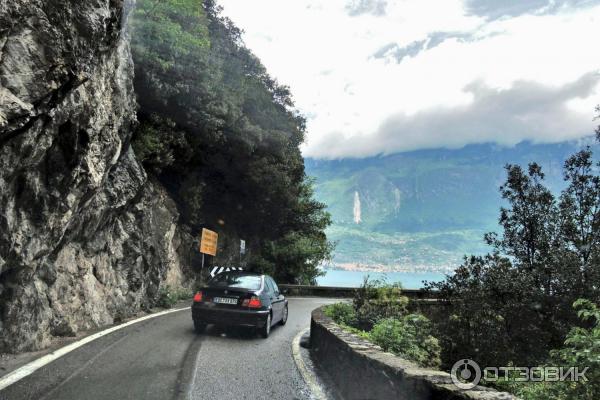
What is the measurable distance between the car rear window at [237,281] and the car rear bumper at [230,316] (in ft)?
1.91

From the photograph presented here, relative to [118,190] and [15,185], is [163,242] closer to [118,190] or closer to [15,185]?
[118,190]

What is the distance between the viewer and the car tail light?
9.52 metres

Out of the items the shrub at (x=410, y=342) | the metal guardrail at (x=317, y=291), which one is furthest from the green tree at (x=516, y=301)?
the metal guardrail at (x=317, y=291)

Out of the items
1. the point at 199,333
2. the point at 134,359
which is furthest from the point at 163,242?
the point at 134,359

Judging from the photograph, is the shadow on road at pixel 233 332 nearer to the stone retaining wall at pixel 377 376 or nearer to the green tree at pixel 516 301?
the stone retaining wall at pixel 377 376

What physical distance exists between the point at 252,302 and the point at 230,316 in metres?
0.54

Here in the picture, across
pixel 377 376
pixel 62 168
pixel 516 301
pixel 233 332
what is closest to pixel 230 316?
pixel 233 332

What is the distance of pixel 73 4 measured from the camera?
6.81 meters

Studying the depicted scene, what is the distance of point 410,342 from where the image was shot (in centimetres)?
712

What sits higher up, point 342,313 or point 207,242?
point 207,242

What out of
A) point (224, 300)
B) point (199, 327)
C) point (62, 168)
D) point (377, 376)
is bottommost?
point (199, 327)

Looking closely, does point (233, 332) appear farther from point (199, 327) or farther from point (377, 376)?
point (377, 376)

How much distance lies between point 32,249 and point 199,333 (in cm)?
393

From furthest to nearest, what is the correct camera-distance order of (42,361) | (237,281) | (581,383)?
(237,281), (42,361), (581,383)
